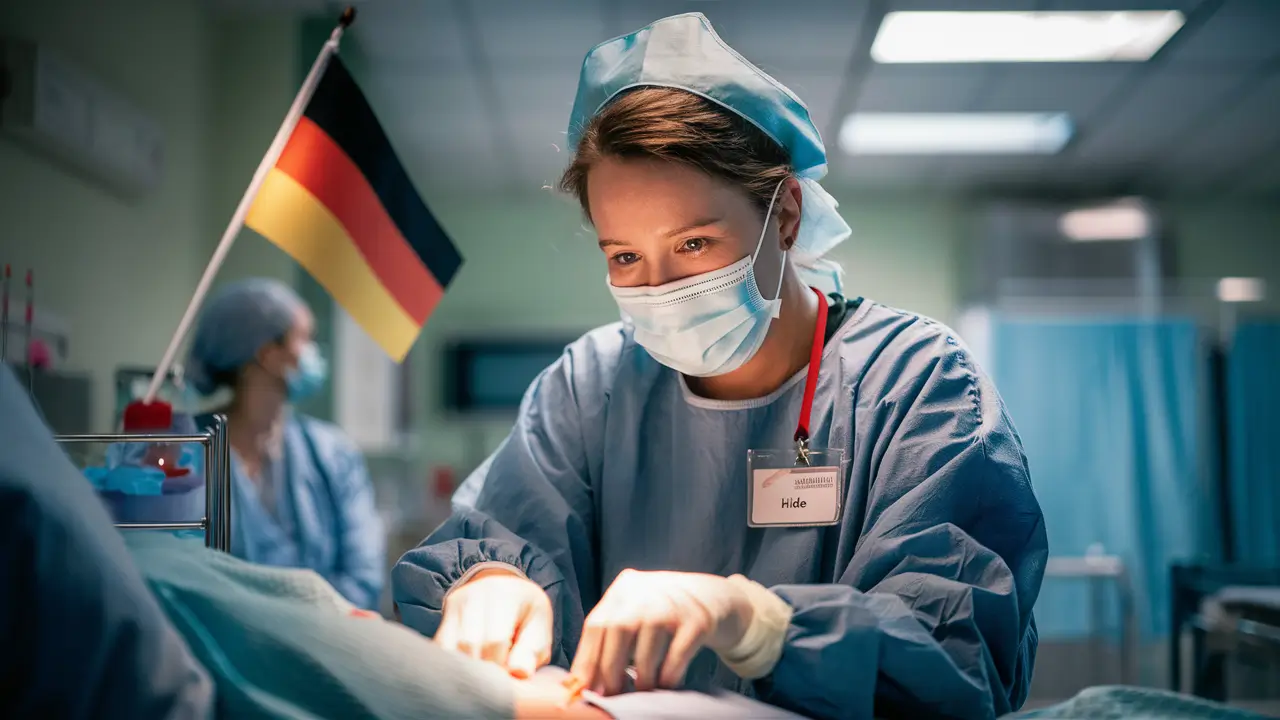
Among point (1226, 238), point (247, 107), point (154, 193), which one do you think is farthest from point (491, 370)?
point (1226, 238)

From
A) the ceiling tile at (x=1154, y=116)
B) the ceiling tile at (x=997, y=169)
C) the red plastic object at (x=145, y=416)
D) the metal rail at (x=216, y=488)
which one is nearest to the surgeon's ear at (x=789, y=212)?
the metal rail at (x=216, y=488)

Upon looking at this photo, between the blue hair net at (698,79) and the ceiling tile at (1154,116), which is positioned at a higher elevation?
the ceiling tile at (1154,116)

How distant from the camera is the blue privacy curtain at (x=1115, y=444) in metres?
3.75

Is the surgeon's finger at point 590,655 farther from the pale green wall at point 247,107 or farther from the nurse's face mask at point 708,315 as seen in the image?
the pale green wall at point 247,107

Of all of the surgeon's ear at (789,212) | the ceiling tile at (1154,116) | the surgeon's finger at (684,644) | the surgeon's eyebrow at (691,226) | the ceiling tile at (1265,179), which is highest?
the ceiling tile at (1154,116)

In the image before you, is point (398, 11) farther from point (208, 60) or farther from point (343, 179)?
point (343, 179)

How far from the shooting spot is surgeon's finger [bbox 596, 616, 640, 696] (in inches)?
32.0

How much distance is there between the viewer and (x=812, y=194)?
127 cm

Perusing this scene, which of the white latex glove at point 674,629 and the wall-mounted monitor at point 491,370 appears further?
the wall-mounted monitor at point 491,370

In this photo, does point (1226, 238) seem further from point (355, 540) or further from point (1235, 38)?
point (355, 540)

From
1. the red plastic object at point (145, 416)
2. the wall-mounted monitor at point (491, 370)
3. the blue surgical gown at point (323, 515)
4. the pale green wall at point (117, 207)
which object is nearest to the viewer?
the red plastic object at point (145, 416)

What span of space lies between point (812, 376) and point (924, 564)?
0.33 metres

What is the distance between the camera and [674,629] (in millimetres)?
821

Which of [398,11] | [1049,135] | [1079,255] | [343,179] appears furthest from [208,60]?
[1079,255]
